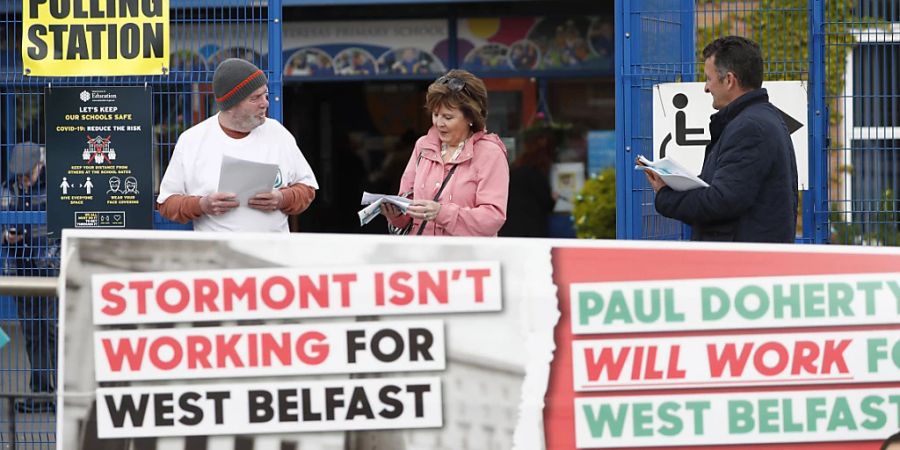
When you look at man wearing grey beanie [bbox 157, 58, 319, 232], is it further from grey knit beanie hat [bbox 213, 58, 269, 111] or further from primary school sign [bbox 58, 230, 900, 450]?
primary school sign [bbox 58, 230, 900, 450]

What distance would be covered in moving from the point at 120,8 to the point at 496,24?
613 cm

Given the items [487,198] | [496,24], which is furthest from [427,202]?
[496,24]

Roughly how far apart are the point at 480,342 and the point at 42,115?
3.85 metres

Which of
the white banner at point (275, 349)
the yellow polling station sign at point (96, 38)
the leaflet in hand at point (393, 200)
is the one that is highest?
the yellow polling station sign at point (96, 38)

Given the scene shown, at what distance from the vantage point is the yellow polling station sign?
6.72 m

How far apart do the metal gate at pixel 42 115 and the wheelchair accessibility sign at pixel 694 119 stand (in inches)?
80.7

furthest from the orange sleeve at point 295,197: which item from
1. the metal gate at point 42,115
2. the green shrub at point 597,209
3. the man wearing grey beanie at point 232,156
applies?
the green shrub at point 597,209

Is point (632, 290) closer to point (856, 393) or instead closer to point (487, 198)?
point (856, 393)

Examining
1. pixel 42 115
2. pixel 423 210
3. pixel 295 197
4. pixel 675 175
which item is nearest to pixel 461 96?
pixel 423 210

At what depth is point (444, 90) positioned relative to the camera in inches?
225

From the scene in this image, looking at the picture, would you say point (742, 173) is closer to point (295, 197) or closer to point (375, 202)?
point (375, 202)

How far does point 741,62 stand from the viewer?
5.24 m

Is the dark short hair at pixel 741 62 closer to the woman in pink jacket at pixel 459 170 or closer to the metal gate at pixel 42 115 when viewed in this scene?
the woman in pink jacket at pixel 459 170

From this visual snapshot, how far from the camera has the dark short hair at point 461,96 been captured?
571 centimetres
